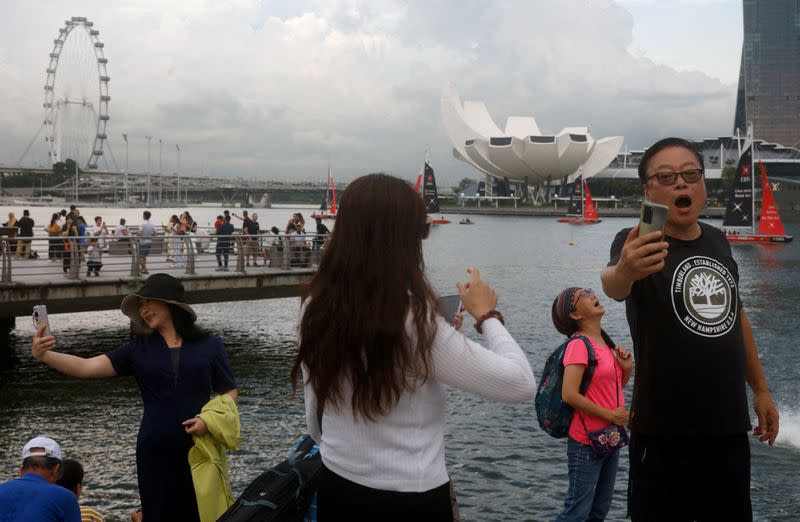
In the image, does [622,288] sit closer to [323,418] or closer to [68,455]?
[323,418]

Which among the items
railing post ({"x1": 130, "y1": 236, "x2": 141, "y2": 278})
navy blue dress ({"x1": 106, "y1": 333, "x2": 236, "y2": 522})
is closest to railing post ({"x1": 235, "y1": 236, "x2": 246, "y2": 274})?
railing post ({"x1": 130, "y1": 236, "x2": 141, "y2": 278})

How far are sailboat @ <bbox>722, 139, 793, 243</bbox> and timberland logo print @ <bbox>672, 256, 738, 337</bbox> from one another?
4566 cm

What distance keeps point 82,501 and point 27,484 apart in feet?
14.1

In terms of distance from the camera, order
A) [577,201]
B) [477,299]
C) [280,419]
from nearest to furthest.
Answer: [477,299] < [280,419] < [577,201]

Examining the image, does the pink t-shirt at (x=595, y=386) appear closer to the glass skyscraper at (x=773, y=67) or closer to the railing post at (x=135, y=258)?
the railing post at (x=135, y=258)

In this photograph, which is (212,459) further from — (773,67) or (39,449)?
(773,67)

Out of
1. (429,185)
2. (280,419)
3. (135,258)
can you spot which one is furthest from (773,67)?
(280,419)

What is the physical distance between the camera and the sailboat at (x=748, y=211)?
44.8 m

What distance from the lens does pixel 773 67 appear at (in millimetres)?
170125

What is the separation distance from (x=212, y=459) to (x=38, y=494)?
695mm

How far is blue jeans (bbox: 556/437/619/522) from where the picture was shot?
12.2ft

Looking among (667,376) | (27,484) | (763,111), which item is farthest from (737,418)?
(763,111)

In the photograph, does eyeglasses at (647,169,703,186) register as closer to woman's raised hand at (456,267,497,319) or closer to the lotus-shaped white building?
woman's raised hand at (456,267,497,319)

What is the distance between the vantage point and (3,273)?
39.4 feet
